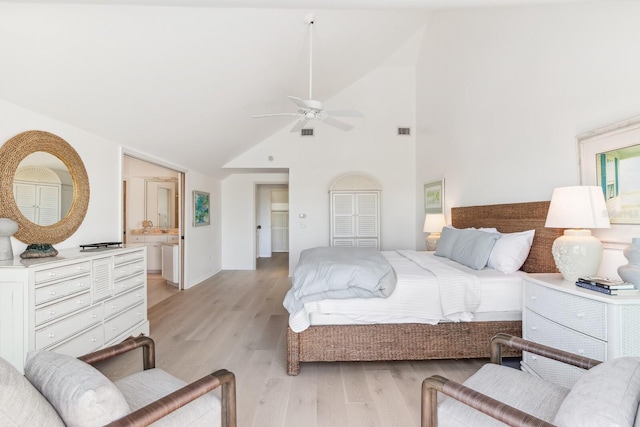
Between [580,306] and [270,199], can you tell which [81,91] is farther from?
[270,199]

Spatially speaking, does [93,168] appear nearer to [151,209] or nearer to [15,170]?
[15,170]

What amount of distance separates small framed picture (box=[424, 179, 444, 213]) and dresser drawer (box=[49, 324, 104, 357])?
4.35 meters

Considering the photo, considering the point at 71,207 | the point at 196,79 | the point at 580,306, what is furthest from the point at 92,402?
the point at 196,79

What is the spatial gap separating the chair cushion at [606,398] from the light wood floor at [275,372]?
41.5 inches

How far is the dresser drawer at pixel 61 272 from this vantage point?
192 centimetres

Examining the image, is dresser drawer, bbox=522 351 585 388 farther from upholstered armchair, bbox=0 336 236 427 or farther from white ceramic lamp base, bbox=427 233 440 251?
white ceramic lamp base, bbox=427 233 440 251

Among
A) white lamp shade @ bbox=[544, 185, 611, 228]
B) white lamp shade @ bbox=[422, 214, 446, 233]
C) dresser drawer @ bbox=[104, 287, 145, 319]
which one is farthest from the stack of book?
dresser drawer @ bbox=[104, 287, 145, 319]

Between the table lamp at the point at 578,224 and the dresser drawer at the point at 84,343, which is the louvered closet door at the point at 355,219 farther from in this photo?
the dresser drawer at the point at 84,343

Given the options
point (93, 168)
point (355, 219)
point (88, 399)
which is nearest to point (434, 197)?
point (355, 219)

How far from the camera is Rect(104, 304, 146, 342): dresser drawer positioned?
2.54 metres

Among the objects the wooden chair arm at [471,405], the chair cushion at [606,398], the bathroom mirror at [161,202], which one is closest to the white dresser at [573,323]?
the chair cushion at [606,398]

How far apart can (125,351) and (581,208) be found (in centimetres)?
265

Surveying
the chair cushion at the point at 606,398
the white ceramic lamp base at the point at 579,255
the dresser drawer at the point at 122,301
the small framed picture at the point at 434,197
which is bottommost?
the dresser drawer at the point at 122,301

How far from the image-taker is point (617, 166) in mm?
1959
